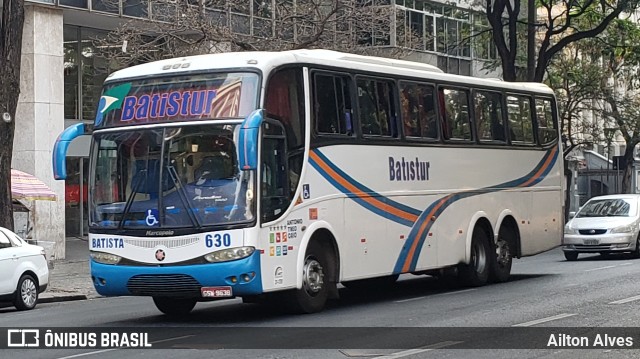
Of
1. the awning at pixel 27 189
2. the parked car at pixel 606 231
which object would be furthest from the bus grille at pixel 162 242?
the parked car at pixel 606 231

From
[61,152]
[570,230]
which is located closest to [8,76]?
[61,152]

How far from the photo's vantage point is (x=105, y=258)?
1464cm

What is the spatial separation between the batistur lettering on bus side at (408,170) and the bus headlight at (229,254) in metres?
3.91

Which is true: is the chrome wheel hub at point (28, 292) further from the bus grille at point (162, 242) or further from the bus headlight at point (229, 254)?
the bus headlight at point (229, 254)

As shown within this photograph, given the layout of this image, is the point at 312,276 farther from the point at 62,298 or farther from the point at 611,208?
the point at 611,208

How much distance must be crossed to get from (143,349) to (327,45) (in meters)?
17.9

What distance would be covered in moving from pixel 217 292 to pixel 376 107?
14.7 feet

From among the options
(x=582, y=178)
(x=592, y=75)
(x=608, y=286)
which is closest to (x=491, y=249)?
(x=608, y=286)

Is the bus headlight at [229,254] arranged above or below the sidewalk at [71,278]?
above

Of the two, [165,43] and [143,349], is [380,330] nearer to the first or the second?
[143,349]

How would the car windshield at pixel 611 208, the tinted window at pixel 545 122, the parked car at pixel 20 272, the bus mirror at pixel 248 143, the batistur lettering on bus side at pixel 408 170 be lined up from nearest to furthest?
the bus mirror at pixel 248 143 → the batistur lettering on bus side at pixel 408 170 → the parked car at pixel 20 272 → the tinted window at pixel 545 122 → the car windshield at pixel 611 208

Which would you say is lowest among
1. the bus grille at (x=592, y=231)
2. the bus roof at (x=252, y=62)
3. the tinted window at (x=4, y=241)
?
the bus grille at (x=592, y=231)

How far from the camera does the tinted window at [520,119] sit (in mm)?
21188

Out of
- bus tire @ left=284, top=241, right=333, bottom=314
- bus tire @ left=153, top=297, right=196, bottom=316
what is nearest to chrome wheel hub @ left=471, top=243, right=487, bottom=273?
bus tire @ left=284, top=241, right=333, bottom=314
